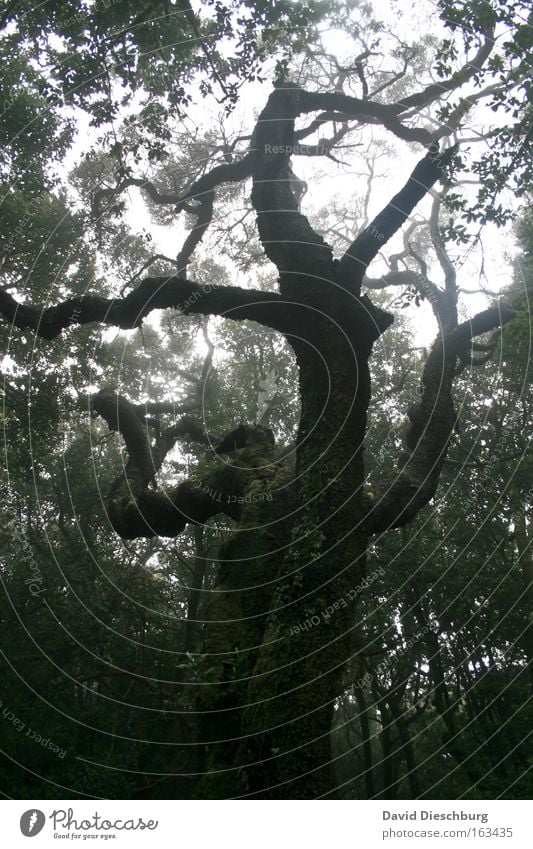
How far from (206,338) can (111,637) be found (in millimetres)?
9921

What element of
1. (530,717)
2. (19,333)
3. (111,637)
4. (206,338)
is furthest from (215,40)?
(530,717)

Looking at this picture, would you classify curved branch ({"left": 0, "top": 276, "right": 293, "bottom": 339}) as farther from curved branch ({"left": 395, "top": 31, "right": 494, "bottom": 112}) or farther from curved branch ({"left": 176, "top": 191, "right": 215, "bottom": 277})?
curved branch ({"left": 395, "top": 31, "right": 494, "bottom": 112})

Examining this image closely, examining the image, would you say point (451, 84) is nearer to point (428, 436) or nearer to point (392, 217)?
point (392, 217)

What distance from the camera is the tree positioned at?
4805 millimetres

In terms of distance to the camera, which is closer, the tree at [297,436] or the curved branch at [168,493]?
the tree at [297,436]

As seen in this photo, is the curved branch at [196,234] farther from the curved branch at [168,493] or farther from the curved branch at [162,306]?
the curved branch at [168,493]

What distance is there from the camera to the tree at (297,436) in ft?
15.8

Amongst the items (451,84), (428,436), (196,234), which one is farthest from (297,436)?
(451,84)

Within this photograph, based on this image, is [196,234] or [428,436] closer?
[428,436]

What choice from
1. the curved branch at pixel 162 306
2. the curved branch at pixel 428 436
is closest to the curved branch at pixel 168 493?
the curved branch at pixel 162 306

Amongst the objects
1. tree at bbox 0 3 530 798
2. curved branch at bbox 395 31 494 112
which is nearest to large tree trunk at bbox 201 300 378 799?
tree at bbox 0 3 530 798

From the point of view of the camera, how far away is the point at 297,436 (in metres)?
6.71

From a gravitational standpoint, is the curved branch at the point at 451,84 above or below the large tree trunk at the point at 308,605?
above

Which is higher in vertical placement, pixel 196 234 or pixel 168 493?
pixel 196 234
